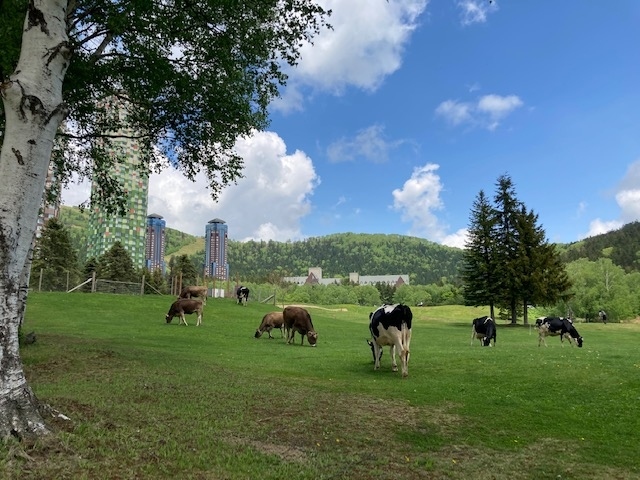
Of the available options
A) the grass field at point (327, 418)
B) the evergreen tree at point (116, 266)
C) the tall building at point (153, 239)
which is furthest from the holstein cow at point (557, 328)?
the tall building at point (153, 239)

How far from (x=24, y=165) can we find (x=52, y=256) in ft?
214

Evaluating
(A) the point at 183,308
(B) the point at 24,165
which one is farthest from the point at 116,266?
(B) the point at 24,165

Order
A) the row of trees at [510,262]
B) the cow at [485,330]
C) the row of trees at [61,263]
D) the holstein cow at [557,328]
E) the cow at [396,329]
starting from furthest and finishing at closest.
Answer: the row of trees at [61,263], the row of trees at [510,262], the holstein cow at [557,328], the cow at [485,330], the cow at [396,329]

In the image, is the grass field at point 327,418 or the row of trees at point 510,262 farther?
the row of trees at point 510,262

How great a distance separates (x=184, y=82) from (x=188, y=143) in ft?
8.34

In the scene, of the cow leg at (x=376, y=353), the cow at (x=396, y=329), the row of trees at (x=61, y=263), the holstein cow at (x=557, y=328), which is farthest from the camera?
the row of trees at (x=61, y=263)

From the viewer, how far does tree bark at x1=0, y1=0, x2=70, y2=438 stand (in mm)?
5316

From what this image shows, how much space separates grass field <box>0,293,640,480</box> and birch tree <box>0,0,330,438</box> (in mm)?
1175

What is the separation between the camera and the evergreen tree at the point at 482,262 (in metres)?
51.7

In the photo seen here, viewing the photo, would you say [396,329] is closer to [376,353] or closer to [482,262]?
[376,353]

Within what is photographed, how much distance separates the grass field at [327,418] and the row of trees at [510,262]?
3701cm

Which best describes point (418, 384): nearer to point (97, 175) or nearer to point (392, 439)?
point (392, 439)

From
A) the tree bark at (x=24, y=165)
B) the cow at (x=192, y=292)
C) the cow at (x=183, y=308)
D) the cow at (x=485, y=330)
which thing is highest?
the tree bark at (x=24, y=165)

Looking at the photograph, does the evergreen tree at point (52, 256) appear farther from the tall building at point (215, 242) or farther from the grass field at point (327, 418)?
the tall building at point (215, 242)
